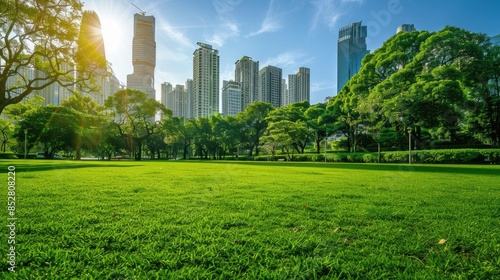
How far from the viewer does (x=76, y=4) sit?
1493 centimetres

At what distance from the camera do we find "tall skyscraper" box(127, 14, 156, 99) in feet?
343

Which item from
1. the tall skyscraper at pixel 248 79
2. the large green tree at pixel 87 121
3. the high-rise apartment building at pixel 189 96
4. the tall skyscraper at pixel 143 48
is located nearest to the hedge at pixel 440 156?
the large green tree at pixel 87 121

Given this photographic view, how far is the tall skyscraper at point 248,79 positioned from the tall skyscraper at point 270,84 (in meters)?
1.39

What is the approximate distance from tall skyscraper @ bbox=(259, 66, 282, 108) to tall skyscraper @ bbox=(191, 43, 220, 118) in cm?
1256

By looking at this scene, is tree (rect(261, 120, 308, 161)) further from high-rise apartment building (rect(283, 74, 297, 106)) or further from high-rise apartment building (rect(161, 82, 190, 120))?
high-rise apartment building (rect(161, 82, 190, 120))

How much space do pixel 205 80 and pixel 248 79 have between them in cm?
1165

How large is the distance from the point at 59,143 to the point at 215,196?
37300mm

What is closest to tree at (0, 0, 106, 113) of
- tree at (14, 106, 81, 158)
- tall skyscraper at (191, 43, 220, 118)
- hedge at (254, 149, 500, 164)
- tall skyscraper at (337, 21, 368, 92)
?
tree at (14, 106, 81, 158)

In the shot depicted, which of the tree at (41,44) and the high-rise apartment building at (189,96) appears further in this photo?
the high-rise apartment building at (189,96)

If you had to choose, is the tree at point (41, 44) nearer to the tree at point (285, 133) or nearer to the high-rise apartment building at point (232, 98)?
the tree at point (285, 133)

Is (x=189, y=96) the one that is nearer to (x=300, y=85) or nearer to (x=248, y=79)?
(x=248, y=79)

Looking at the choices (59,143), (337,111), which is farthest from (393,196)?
(59,143)

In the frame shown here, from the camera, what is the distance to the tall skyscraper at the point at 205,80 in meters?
59.5

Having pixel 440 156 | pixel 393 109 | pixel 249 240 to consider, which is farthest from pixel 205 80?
pixel 249 240
